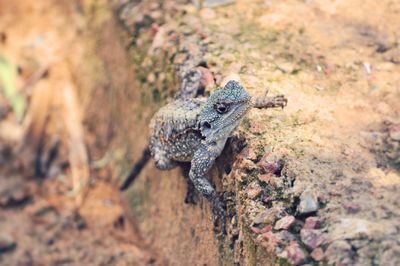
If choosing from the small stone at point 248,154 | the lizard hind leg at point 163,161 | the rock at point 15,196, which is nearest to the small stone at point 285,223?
the small stone at point 248,154

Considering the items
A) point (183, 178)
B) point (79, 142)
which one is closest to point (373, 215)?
point (183, 178)

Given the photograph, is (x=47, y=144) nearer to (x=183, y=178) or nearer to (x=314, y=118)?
(x=183, y=178)

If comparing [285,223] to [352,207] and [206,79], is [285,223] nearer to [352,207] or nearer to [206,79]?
[352,207]

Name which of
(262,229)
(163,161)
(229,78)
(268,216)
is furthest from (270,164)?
(163,161)

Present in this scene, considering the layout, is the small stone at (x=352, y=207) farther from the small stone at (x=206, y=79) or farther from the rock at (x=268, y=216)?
the small stone at (x=206, y=79)

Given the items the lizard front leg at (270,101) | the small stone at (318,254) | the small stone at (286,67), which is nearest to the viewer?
the small stone at (318,254)

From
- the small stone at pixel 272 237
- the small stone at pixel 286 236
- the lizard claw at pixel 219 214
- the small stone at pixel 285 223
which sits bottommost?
the lizard claw at pixel 219 214

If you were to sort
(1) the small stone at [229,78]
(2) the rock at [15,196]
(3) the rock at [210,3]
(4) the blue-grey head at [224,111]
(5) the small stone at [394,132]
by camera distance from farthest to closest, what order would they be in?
(2) the rock at [15,196]
(3) the rock at [210,3]
(1) the small stone at [229,78]
(4) the blue-grey head at [224,111]
(5) the small stone at [394,132]
